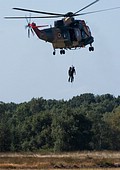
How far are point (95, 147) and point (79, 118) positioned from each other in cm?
632

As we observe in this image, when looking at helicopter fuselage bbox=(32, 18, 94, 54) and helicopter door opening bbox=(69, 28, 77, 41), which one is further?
helicopter door opening bbox=(69, 28, 77, 41)

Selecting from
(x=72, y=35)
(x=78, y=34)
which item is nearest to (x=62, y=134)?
(x=78, y=34)

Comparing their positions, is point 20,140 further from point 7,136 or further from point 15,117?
point 15,117

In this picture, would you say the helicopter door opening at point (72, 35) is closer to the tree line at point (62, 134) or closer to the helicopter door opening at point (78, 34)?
the helicopter door opening at point (78, 34)

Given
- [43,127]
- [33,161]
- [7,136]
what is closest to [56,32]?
[33,161]

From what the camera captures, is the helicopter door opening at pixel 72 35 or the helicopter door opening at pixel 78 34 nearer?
the helicopter door opening at pixel 72 35

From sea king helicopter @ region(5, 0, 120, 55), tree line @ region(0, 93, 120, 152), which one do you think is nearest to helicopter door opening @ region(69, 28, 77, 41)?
sea king helicopter @ region(5, 0, 120, 55)

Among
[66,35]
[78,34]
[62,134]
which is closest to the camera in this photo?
[66,35]

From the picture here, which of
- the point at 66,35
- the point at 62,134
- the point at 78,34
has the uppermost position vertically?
the point at 78,34

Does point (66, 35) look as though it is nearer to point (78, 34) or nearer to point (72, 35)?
point (72, 35)

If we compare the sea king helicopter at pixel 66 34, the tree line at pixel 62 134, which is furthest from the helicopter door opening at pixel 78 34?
the tree line at pixel 62 134

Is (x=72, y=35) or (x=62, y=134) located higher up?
(x=72, y=35)

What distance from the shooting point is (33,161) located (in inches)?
3063

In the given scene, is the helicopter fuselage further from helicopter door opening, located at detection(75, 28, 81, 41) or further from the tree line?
the tree line
